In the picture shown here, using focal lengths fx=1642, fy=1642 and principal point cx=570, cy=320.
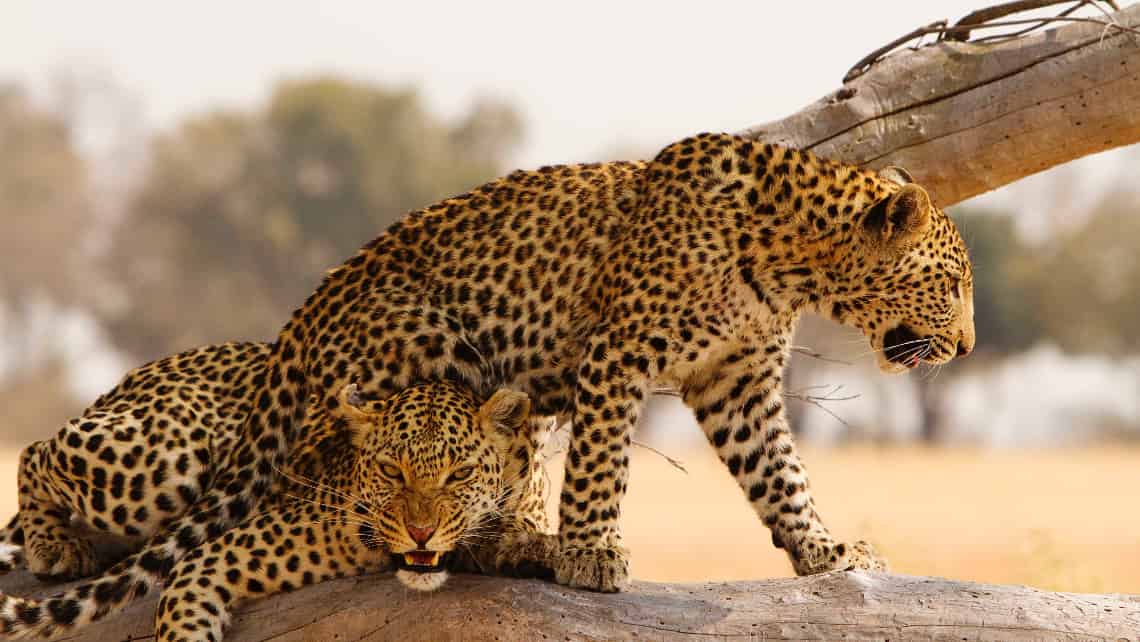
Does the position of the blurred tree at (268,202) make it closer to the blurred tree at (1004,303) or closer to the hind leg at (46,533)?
the blurred tree at (1004,303)

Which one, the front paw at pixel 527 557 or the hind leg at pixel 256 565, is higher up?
the front paw at pixel 527 557

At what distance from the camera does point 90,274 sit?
163 feet

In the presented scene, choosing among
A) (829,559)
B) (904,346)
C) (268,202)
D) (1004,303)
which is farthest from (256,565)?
(268,202)

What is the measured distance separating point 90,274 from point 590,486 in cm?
4533

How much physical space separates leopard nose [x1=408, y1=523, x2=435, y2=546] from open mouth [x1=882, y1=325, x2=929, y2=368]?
7.15 feet

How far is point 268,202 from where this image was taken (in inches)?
1866

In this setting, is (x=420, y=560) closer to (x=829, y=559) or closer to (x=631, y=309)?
(x=631, y=309)

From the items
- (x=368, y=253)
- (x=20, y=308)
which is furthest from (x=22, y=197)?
(x=368, y=253)

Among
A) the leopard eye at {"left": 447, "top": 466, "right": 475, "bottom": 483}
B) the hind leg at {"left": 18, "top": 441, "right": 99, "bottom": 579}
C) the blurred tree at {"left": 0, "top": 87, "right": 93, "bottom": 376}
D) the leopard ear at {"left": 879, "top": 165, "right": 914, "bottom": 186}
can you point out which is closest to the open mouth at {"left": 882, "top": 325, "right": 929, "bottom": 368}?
the leopard ear at {"left": 879, "top": 165, "right": 914, "bottom": 186}

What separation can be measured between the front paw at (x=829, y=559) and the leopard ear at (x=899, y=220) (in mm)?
1427

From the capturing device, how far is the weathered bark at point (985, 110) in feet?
26.5

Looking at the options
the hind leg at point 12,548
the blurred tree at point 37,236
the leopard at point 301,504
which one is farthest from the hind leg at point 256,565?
the blurred tree at point 37,236

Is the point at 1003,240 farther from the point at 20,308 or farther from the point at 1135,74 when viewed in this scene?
the point at 1135,74

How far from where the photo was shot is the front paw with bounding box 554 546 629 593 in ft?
22.0
